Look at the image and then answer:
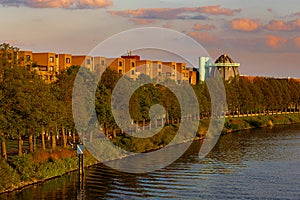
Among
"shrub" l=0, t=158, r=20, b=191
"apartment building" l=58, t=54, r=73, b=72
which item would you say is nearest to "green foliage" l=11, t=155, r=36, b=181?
"shrub" l=0, t=158, r=20, b=191

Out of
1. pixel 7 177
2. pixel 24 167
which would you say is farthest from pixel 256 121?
pixel 7 177

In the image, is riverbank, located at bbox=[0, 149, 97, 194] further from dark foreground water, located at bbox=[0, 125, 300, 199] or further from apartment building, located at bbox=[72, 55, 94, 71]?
apartment building, located at bbox=[72, 55, 94, 71]

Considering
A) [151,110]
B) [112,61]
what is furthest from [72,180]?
[112,61]

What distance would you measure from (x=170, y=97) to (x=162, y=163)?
4439 cm

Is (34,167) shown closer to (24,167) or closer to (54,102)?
(24,167)

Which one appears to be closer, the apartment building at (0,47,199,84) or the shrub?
the shrub

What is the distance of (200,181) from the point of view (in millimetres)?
59281

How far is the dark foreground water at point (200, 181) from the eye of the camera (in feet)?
171

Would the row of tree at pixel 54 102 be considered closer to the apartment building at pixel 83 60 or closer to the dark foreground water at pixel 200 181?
the dark foreground water at pixel 200 181

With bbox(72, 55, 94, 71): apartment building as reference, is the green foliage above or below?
below

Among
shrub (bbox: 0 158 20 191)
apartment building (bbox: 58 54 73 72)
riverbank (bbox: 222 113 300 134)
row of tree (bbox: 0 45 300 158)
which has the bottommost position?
shrub (bbox: 0 158 20 191)

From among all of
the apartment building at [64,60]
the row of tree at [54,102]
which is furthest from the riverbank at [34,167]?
the apartment building at [64,60]

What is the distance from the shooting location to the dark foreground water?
52125mm

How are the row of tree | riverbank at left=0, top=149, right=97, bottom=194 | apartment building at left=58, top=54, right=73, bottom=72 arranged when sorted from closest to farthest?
1. riverbank at left=0, top=149, right=97, bottom=194
2. the row of tree
3. apartment building at left=58, top=54, right=73, bottom=72
